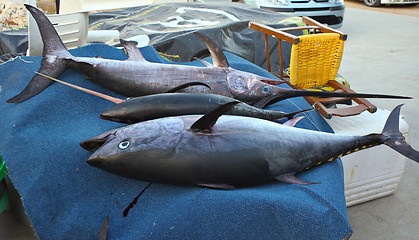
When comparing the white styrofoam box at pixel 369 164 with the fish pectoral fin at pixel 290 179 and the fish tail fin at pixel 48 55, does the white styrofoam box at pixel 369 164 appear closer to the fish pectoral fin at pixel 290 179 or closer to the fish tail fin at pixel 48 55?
the fish pectoral fin at pixel 290 179

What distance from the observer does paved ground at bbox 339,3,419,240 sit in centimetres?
216

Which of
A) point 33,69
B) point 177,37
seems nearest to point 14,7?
point 177,37

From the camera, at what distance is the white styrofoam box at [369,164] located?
212 cm

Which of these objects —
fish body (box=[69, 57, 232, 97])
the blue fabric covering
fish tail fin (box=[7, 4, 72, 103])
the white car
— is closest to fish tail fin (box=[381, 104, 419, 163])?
the blue fabric covering

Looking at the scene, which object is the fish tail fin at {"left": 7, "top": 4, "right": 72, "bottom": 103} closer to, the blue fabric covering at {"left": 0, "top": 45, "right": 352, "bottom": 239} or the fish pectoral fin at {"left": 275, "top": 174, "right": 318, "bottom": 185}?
the blue fabric covering at {"left": 0, "top": 45, "right": 352, "bottom": 239}

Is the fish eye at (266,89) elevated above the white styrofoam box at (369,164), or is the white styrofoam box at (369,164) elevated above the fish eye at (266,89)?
the fish eye at (266,89)

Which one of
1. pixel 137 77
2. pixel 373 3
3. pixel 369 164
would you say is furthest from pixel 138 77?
pixel 373 3

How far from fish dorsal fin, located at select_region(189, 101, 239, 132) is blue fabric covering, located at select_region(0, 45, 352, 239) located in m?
0.21

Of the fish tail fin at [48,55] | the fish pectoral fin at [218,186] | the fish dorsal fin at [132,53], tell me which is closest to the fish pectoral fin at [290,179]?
the fish pectoral fin at [218,186]

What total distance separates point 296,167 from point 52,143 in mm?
983

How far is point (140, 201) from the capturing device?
1.21 m

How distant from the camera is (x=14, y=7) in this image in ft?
16.8

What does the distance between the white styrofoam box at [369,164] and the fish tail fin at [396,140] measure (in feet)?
1.82

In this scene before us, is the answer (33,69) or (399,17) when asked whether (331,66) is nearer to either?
(33,69)
